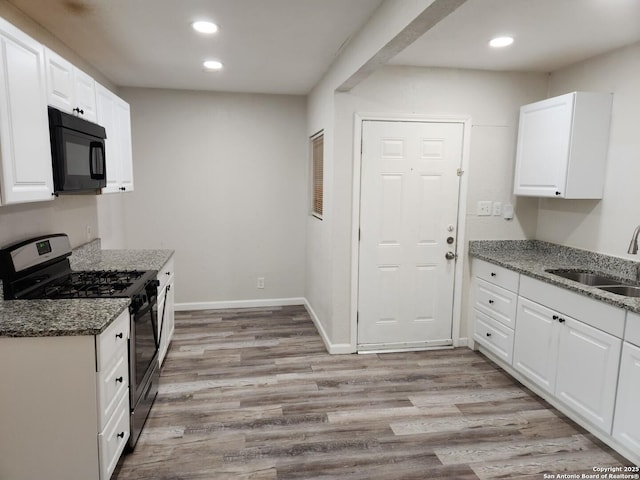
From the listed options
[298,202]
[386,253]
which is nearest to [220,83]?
[298,202]

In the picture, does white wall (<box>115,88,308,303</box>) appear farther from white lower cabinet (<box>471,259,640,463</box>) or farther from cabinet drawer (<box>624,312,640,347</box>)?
cabinet drawer (<box>624,312,640,347</box>)

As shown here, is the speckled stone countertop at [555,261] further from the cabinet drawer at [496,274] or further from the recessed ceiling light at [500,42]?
the recessed ceiling light at [500,42]

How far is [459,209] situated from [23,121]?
315 centimetres

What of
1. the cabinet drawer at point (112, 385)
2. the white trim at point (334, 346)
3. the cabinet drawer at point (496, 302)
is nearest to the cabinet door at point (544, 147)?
the cabinet drawer at point (496, 302)

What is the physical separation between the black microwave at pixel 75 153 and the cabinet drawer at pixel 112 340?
2.58 feet

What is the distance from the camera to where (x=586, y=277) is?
298cm

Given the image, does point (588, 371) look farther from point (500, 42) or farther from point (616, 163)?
point (500, 42)

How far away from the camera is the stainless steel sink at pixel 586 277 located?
2.92m

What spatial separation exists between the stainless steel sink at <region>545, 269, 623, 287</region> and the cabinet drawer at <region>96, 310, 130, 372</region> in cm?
278

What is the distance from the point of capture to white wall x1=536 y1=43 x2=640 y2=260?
286 centimetres

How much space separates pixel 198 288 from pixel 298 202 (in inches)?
60.6

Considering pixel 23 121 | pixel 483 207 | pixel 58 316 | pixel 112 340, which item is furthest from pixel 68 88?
pixel 483 207

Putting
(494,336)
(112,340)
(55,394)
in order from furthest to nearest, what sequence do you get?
(494,336) → (112,340) → (55,394)

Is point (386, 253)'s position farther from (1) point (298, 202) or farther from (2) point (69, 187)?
(2) point (69, 187)
